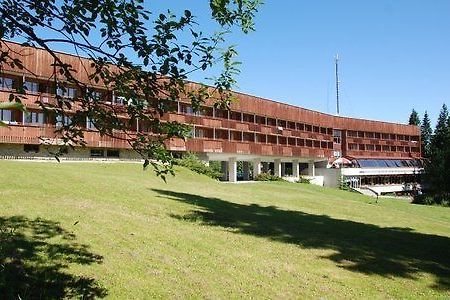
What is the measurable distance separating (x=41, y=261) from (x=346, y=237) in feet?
39.0

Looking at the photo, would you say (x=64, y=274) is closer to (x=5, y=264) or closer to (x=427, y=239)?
(x=5, y=264)

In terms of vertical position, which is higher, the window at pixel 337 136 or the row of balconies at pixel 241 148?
the window at pixel 337 136

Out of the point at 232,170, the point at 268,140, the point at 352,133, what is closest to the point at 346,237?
the point at 232,170

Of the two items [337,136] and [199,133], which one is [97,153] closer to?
[199,133]

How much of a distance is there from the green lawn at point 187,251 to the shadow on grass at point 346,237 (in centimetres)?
6

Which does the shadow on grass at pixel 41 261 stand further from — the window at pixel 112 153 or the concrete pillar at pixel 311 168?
the concrete pillar at pixel 311 168

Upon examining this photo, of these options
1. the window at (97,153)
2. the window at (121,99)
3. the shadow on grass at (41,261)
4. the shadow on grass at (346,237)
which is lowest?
the shadow on grass at (346,237)

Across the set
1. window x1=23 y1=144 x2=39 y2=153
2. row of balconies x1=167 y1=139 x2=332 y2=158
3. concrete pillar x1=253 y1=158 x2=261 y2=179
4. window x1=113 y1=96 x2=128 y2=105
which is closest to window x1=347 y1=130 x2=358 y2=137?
row of balconies x1=167 y1=139 x2=332 y2=158

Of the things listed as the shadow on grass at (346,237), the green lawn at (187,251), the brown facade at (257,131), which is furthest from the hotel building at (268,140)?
the green lawn at (187,251)

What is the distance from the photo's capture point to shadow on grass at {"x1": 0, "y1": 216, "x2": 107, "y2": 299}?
8.22 metres

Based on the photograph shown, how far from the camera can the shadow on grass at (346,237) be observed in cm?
1362

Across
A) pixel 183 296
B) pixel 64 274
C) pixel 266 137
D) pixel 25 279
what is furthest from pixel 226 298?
pixel 266 137

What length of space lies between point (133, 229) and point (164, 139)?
771 cm

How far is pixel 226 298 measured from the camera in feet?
30.6
